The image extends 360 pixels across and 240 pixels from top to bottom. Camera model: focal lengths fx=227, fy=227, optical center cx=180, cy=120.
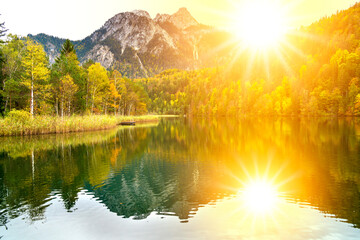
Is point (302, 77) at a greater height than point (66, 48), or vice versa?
point (302, 77)

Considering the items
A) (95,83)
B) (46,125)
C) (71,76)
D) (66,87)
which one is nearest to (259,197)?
(46,125)

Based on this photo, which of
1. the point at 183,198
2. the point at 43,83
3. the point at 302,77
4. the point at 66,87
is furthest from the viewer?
the point at 302,77

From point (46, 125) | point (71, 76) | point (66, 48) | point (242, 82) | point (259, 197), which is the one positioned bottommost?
point (259, 197)

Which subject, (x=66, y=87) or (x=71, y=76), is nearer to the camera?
(x=66, y=87)

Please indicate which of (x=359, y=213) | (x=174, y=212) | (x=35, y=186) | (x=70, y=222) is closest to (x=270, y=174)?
(x=359, y=213)

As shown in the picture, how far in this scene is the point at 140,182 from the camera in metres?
13.8

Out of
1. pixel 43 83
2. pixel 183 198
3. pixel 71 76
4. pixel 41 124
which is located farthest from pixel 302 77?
pixel 183 198

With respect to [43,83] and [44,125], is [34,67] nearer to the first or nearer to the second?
[43,83]

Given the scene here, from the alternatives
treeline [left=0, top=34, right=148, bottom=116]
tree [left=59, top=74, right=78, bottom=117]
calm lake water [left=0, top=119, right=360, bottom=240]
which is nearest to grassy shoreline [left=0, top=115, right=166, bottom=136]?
treeline [left=0, top=34, right=148, bottom=116]

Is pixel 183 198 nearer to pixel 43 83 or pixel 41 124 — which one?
pixel 41 124

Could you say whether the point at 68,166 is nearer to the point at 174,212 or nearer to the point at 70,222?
the point at 70,222

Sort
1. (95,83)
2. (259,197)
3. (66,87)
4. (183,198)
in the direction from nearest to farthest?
(183,198) < (259,197) < (66,87) < (95,83)


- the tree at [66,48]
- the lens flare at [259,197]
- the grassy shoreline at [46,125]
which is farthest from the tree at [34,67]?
the lens flare at [259,197]

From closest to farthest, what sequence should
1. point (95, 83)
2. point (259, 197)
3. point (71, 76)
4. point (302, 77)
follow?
1. point (259, 197)
2. point (71, 76)
3. point (95, 83)
4. point (302, 77)
